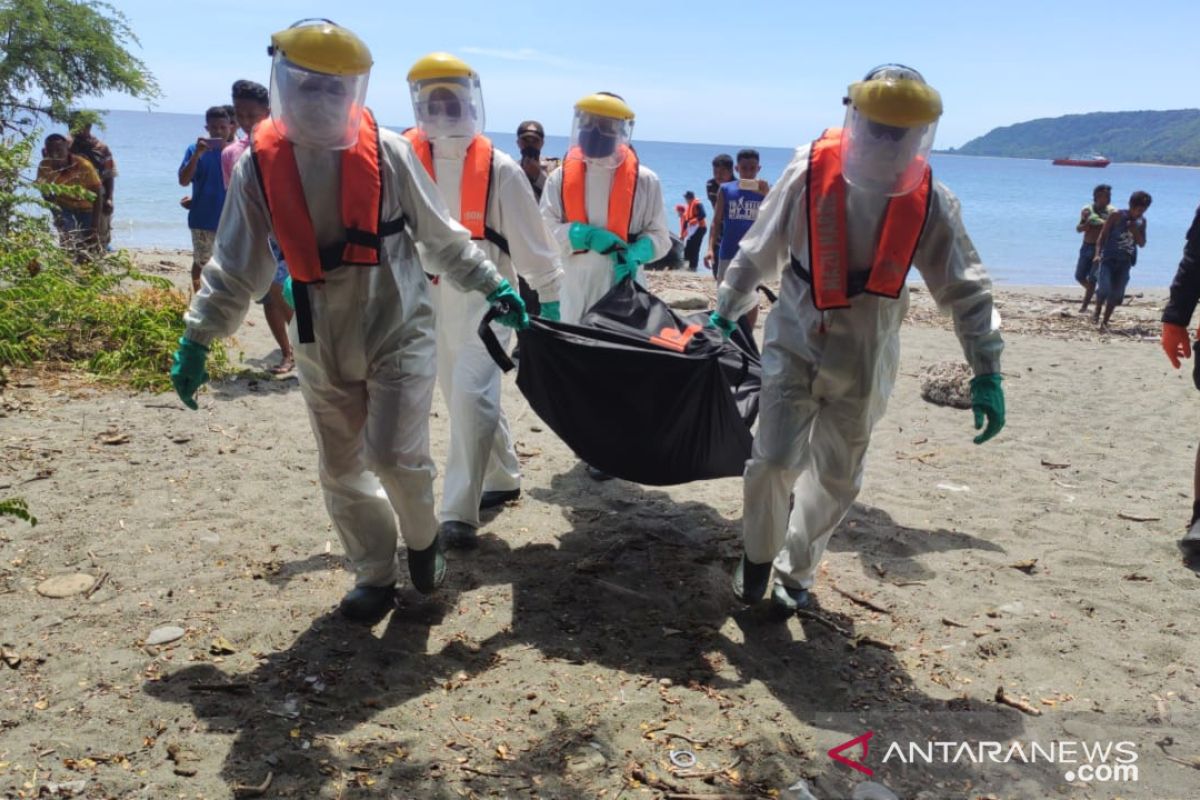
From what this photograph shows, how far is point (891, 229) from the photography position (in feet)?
10.2

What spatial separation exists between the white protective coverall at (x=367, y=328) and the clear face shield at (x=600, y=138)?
1.99 meters

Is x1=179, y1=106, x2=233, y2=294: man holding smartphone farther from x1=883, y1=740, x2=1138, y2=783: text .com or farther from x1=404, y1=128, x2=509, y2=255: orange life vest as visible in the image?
x1=883, y1=740, x2=1138, y2=783: text .com

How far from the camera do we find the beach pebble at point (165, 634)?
324 cm

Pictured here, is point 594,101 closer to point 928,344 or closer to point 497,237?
point 497,237

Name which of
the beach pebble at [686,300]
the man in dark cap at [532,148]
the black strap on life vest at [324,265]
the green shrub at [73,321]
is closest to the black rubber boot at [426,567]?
the black strap on life vest at [324,265]

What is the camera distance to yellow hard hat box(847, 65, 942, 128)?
302 centimetres

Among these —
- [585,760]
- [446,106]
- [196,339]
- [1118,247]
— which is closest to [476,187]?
[446,106]

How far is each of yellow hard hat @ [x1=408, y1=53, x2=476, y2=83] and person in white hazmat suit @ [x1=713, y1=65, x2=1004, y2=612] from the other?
157cm

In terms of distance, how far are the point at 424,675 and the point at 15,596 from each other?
1.65 m

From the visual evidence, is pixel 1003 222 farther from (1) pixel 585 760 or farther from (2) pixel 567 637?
(1) pixel 585 760

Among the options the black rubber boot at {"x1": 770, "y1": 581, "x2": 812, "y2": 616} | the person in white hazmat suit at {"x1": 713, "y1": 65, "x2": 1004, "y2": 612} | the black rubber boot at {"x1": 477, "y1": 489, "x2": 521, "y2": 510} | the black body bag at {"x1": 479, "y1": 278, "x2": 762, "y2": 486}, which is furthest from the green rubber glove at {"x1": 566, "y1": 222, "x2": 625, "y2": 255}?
the black rubber boot at {"x1": 770, "y1": 581, "x2": 812, "y2": 616}

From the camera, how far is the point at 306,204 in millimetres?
3010

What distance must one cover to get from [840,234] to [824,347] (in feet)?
1.32

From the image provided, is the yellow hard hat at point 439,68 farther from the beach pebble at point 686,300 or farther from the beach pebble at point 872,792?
the beach pebble at point 686,300
